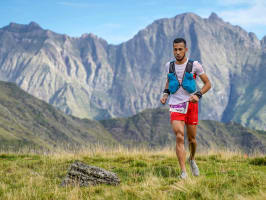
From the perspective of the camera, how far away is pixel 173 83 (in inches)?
320

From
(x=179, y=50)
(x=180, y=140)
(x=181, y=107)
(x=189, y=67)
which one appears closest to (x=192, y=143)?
(x=180, y=140)

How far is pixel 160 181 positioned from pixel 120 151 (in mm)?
7030

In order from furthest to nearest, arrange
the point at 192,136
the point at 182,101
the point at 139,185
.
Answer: the point at 192,136
the point at 182,101
the point at 139,185

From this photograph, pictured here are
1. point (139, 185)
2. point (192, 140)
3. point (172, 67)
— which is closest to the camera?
point (139, 185)

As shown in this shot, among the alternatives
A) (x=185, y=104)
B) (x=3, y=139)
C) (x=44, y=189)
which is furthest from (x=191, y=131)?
(x=3, y=139)

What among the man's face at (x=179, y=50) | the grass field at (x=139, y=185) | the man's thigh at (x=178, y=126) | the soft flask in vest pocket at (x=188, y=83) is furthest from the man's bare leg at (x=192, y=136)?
the man's face at (x=179, y=50)

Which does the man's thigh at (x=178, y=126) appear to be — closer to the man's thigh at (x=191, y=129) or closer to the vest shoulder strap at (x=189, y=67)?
the man's thigh at (x=191, y=129)

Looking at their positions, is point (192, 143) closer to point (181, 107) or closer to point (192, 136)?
point (192, 136)

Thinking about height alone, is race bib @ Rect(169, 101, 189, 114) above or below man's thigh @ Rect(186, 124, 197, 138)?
above

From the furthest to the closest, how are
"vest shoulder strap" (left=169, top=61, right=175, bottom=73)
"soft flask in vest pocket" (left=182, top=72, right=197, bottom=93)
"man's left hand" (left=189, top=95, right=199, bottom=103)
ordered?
"vest shoulder strap" (left=169, top=61, right=175, bottom=73)
"soft flask in vest pocket" (left=182, top=72, right=197, bottom=93)
"man's left hand" (left=189, top=95, right=199, bottom=103)

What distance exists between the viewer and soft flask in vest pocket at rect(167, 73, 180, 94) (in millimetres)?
8094

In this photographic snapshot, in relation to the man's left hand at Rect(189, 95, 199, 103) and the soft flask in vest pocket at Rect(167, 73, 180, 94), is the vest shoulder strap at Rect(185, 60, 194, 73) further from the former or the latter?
the man's left hand at Rect(189, 95, 199, 103)

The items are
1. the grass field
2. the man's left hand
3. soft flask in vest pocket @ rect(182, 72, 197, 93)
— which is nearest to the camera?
the grass field

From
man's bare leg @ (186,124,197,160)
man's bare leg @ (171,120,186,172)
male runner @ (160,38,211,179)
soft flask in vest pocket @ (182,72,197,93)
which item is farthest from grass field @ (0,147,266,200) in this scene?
soft flask in vest pocket @ (182,72,197,93)
